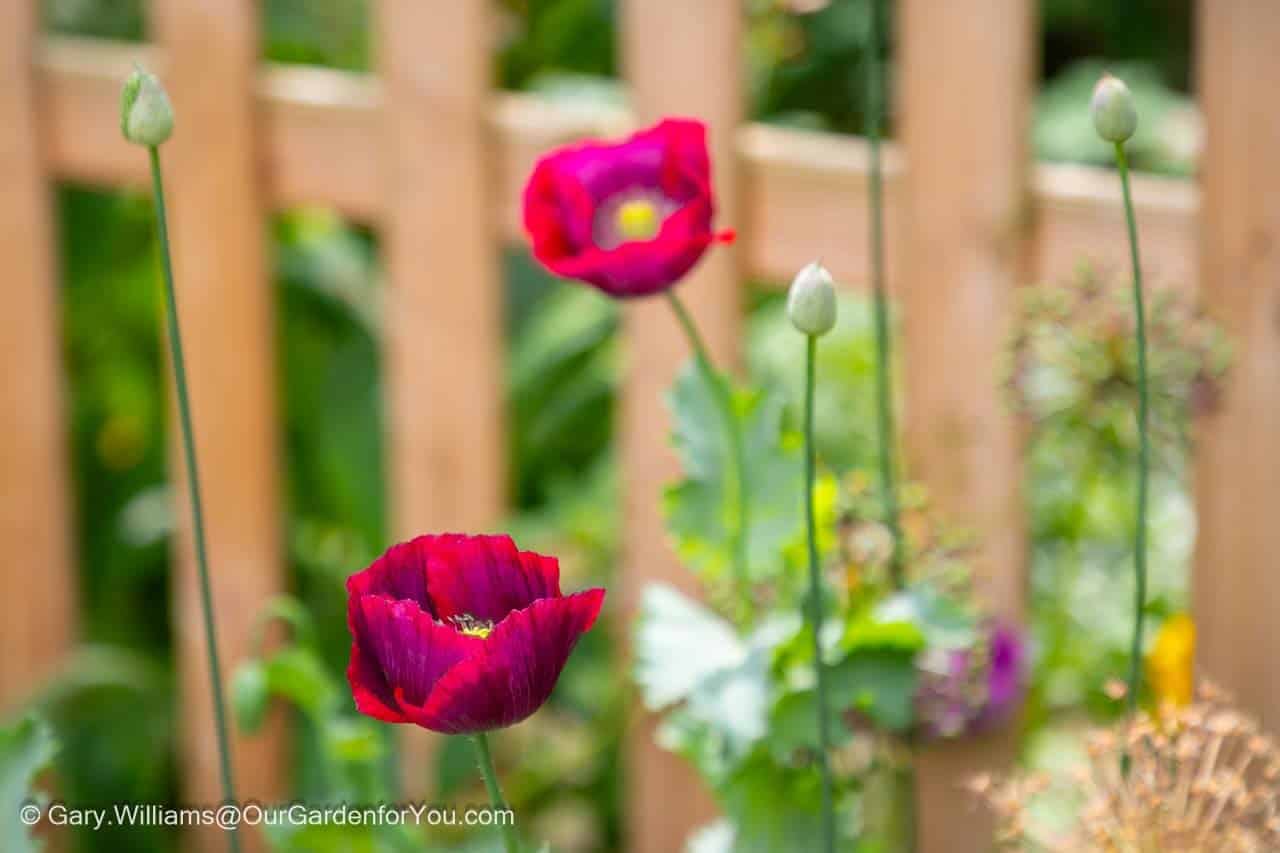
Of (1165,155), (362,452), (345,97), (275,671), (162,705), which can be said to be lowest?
(162,705)

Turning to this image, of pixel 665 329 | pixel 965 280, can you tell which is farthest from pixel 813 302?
pixel 665 329

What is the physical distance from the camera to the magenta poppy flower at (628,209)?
3.22 ft

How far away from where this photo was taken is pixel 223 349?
1.96 m

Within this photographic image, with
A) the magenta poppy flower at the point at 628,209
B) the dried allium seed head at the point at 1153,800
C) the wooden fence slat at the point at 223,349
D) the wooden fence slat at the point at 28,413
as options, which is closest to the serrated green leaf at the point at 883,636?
the dried allium seed head at the point at 1153,800

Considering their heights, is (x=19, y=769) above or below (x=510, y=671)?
below

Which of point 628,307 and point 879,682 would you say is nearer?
point 879,682

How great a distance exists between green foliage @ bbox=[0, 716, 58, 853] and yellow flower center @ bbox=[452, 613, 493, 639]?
25 cm

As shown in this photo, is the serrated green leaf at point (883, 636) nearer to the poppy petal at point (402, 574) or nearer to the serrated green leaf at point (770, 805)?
the serrated green leaf at point (770, 805)

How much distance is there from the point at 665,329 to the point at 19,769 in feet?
2.90

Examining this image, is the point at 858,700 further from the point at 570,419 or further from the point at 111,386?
the point at 111,386

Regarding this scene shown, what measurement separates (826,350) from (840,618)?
96 cm

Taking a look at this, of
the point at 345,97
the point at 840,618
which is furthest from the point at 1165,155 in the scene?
the point at 840,618

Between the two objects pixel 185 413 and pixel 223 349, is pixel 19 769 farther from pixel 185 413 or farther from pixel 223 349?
pixel 223 349

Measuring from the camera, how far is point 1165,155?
2258 mm
